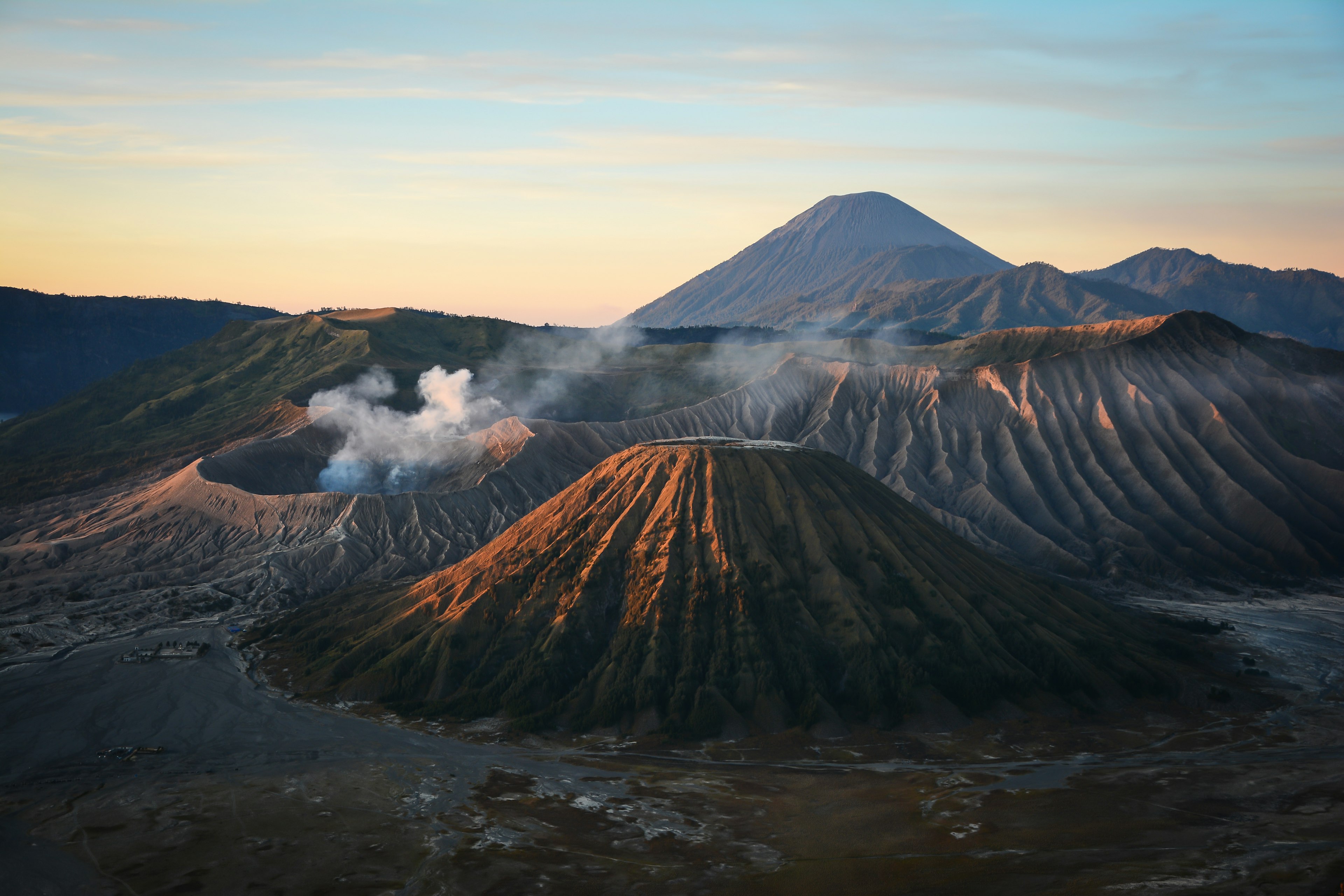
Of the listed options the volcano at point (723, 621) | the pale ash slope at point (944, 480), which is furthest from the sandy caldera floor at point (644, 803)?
the pale ash slope at point (944, 480)

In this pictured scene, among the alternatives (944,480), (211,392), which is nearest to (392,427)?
(211,392)

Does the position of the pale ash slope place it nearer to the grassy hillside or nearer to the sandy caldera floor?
the grassy hillside

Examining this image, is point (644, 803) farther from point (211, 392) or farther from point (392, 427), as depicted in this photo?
point (211, 392)

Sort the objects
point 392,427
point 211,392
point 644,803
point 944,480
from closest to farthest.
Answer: point 644,803, point 944,480, point 392,427, point 211,392

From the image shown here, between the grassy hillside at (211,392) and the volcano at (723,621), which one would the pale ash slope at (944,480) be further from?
the volcano at (723,621)

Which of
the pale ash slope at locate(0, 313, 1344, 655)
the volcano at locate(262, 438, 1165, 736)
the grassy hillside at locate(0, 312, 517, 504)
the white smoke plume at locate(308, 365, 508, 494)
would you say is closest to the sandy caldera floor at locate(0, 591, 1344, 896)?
the volcano at locate(262, 438, 1165, 736)

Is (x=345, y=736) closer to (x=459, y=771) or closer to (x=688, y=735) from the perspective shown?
(x=459, y=771)
